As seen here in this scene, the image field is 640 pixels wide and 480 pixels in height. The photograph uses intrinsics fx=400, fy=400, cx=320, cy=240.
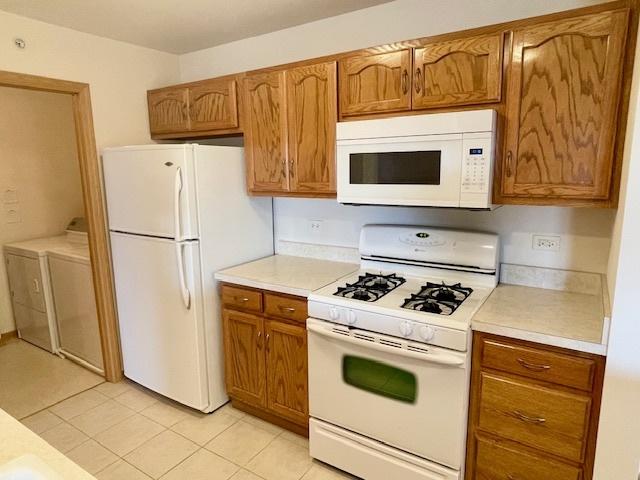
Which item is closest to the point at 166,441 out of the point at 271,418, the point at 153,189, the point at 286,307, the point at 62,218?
the point at 271,418

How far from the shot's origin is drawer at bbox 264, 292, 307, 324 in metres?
2.15

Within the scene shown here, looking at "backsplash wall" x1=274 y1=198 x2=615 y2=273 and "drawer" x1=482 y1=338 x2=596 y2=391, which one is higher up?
"backsplash wall" x1=274 y1=198 x2=615 y2=273

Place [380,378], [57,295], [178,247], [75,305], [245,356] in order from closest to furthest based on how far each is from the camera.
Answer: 1. [380,378]
2. [178,247]
3. [245,356]
4. [75,305]
5. [57,295]

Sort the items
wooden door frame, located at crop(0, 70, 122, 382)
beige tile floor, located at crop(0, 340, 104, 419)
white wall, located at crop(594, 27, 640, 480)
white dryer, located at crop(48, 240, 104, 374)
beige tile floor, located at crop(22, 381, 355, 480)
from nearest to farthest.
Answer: white wall, located at crop(594, 27, 640, 480) < beige tile floor, located at crop(22, 381, 355, 480) < wooden door frame, located at crop(0, 70, 122, 382) < beige tile floor, located at crop(0, 340, 104, 419) < white dryer, located at crop(48, 240, 104, 374)

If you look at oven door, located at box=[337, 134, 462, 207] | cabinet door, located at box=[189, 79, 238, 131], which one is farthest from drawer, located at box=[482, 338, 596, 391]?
cabinet door, located at box=[189, 79, 238, 131]

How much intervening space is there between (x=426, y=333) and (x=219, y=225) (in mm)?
1445

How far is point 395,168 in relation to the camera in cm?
195

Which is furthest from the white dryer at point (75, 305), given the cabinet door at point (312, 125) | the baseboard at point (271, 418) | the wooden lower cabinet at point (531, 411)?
the wooden lower cabinet at point (531, 411)

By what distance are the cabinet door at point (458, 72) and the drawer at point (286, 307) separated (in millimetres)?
1166

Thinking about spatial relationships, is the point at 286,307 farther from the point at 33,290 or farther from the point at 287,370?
the point at 33,290

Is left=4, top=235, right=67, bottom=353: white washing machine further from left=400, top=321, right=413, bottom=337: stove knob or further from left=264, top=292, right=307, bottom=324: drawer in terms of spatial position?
left=400, top=321, right=413, bottom=337: stove knob

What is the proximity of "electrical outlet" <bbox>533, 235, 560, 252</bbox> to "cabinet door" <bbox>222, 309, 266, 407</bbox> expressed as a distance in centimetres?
154

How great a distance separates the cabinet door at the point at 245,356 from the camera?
2.38 m

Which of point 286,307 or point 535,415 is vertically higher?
point 286,307
